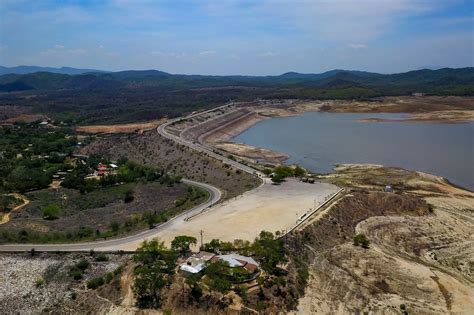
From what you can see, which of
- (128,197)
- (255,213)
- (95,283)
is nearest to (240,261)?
(95,283)

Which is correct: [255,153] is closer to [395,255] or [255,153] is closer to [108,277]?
[395,255]

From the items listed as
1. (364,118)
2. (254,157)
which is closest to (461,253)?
(254,157)

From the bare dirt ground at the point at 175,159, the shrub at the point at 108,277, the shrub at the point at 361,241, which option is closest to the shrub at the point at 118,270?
the shrub at the point at 108,277

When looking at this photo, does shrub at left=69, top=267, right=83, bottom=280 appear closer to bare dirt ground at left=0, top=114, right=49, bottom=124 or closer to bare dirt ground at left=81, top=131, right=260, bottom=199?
bare dirt ground at left=81, top=131, right=260, bottom=199

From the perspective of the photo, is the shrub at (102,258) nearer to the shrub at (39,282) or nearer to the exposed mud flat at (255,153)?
the shrub at (39,282)

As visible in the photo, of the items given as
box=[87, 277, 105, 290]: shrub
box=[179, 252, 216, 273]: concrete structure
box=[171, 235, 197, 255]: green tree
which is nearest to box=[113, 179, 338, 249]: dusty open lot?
box=[171, 235, 197, 255]: green tree

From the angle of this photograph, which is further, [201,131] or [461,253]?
[201,131]

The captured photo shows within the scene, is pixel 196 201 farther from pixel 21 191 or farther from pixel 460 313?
pixel 460 313
